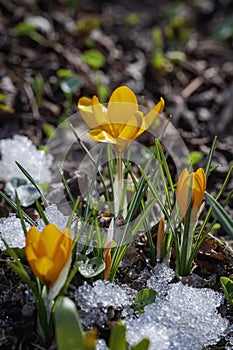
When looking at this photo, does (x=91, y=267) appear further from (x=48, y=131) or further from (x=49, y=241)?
(x=48, y=131)

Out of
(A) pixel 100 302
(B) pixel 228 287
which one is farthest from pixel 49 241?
(B) pixel 228 287

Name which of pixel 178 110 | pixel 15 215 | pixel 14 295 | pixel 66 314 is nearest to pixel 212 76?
pixel 178 110

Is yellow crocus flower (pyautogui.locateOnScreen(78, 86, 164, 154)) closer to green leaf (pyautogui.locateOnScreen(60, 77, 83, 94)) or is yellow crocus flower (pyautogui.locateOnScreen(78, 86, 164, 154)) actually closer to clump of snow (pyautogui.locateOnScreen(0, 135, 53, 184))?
clump of snow (pyautogui.locateOnScreen(0, 135, 53, 184))

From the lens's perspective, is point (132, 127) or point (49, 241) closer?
point (49, 241)

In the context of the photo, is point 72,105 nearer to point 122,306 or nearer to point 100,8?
point 100,8

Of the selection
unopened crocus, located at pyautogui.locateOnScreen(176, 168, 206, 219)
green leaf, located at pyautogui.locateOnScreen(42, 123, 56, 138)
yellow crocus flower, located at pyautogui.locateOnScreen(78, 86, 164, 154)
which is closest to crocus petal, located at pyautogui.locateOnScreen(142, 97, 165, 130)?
yellow crocus flower, located at pyautogui.locateOnScreen(78, 86, 164, 154)

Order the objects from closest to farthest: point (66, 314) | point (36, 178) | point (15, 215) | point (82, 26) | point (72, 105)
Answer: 1. point (66, 314)
2. point (15, 215)
3. point (36, 178)
4. point (72, 105)
5. point (82, 26)
